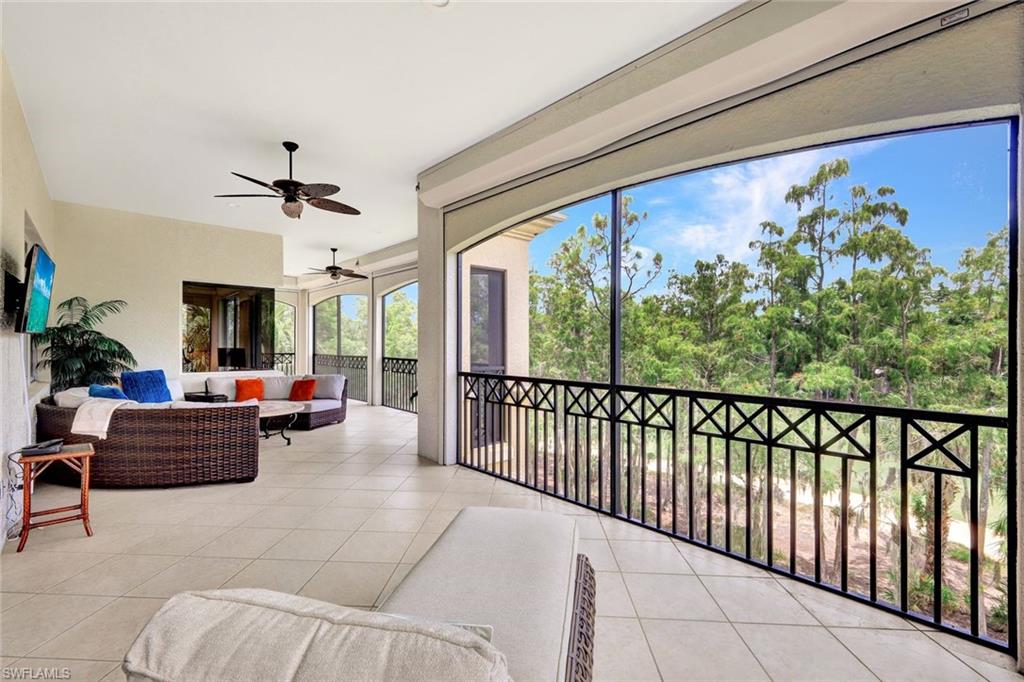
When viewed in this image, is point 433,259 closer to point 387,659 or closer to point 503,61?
point 503,61

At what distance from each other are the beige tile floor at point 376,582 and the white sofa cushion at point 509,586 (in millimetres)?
575

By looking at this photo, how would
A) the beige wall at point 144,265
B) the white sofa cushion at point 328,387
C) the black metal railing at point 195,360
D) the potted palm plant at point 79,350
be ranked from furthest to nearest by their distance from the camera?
the white sofa cushion at point 328,387
the black metal railing at point 195,360
the beige wall at point 144,265
the potted palm plant at point 79,350

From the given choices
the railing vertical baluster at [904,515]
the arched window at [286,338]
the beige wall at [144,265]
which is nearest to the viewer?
the railing vertical baluster at [904,515]

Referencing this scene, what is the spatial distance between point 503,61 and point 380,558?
3.00 m

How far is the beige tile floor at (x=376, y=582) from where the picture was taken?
169 centimetres

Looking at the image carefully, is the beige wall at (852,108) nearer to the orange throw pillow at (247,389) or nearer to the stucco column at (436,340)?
the stucco column at (436,340)

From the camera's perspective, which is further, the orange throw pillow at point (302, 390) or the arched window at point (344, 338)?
the arched window at point (344, 338)

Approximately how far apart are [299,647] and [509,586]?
2.54ft

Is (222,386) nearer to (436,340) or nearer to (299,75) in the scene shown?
(436,340)

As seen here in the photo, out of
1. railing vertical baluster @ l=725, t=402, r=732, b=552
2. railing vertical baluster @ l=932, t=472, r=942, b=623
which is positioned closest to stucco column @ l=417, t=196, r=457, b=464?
railing vertical baluster @ l=725, t=402, r=732, b=552

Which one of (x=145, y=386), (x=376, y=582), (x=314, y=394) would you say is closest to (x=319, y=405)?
(x=314, y=394)

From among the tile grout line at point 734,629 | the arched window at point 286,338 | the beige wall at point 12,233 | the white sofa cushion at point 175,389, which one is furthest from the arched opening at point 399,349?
the tile grout line at point 734,629

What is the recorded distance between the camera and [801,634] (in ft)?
6.05

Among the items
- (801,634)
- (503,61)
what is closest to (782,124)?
(503,61)
